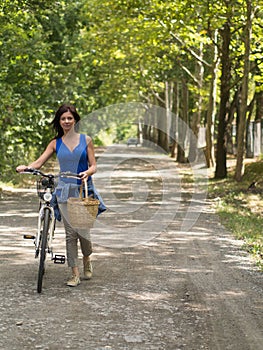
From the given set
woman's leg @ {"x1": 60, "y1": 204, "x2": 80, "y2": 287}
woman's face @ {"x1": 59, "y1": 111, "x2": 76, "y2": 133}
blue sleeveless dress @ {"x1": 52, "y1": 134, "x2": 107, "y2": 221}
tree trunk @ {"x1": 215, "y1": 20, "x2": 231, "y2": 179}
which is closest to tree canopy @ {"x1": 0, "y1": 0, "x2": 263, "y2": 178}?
tree trunk @ {"x1": 215, "y1": 20, "x2": 231, "y2": 179}

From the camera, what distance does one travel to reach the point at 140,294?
310 inches

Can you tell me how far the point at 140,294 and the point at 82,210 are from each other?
1.17 meters

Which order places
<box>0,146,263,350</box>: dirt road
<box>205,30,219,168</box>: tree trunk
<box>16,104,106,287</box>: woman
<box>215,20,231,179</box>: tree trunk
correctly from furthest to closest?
<box>205,30,219,168</box>: tree trunk, <box>215,20,231,179</box>: tree trunk, <box>16,104,106,287</box>: woman, <box>0,146,263,350</box>: dirt road

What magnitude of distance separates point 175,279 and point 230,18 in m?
17.6

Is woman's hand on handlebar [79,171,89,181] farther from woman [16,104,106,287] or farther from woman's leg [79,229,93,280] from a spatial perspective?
woman's leg [79,229,93,280]

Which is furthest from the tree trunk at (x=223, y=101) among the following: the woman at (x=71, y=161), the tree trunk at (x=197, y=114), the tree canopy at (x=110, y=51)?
the woman at (x=71, y=161)

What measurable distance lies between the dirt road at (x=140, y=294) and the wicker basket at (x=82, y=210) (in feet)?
2.60

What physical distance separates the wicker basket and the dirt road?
2.60ft

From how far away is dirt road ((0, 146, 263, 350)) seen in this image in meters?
6.16

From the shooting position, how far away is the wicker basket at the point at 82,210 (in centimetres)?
784

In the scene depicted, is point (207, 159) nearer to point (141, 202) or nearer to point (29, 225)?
point (141, 202)

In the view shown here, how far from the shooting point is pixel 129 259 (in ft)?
33.3

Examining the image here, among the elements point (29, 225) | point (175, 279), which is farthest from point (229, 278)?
point (29, 225)

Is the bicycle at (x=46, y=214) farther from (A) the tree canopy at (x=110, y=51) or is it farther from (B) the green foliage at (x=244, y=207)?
(A) the tree canopy at (x=110, y=51)
